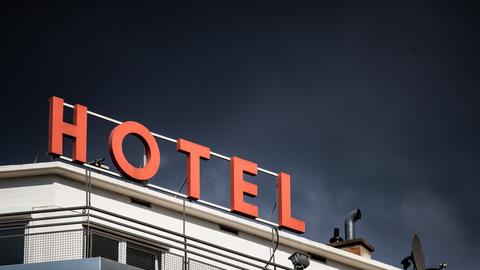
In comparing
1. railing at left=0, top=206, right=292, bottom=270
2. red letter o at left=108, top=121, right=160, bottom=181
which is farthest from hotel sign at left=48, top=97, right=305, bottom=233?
railing at left=0, top=206, right=292, bottom=270

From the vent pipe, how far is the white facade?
359 cm

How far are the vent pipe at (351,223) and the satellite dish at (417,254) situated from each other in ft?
30.5

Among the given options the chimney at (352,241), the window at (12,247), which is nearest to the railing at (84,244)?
the window at (12,247)

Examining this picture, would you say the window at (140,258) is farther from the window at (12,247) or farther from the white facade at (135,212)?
the window at (12,247)

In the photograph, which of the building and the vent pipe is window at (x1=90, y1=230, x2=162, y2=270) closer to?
the building

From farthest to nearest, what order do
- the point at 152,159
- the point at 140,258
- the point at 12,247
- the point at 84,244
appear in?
the point at 152,159, the point at 140,258, the point at 12,247, the point at 84,244

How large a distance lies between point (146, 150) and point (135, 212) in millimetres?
2178

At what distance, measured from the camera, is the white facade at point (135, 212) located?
36581mm

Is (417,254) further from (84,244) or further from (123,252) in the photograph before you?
(84,244)

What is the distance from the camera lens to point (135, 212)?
128 ft

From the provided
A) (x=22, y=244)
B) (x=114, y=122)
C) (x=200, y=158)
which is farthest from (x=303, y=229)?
(x=22, y=244)

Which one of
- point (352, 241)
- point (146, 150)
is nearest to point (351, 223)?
point (352, 241)

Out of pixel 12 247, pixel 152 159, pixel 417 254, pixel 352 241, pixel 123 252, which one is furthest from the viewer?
pixel 352 241

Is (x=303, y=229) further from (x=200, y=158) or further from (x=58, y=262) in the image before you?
(x=58, y=262)
